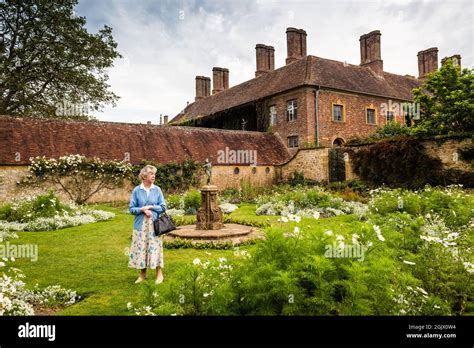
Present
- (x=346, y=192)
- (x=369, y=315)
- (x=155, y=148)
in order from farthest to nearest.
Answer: (x=155, y=148), (x=346, y=192), (x=369, y=315)

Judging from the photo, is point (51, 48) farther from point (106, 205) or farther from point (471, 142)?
point (471, 142)

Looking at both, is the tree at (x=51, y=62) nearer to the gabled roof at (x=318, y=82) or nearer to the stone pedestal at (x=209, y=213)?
the stone pedestal at (x=209, y=213)

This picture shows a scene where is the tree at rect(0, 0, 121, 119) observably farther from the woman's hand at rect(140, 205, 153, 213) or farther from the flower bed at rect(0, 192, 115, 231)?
the woman's hand at rect(140, 205, 153, 213)

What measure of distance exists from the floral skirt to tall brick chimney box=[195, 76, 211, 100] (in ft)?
122

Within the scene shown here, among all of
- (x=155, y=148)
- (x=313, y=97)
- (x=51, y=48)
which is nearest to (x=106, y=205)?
(x=155, y=148)

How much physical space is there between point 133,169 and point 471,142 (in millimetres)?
16214

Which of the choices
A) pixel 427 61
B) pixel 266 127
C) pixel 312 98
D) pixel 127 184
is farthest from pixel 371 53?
pixel 127 184

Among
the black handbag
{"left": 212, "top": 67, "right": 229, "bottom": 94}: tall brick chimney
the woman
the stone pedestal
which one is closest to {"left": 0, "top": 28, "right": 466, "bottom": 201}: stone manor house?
{"left": 212, "top": 67, "right": 229, "bottom": 94}: tall brick chimney

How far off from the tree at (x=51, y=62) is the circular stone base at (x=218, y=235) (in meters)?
7.79

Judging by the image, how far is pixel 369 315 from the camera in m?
2.67

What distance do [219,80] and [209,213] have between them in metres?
30.3

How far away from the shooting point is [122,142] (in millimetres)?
19703
